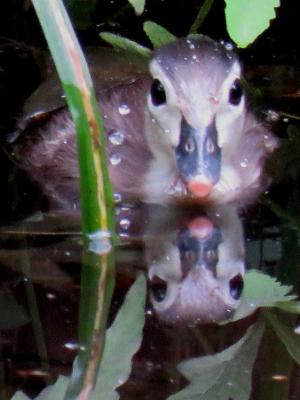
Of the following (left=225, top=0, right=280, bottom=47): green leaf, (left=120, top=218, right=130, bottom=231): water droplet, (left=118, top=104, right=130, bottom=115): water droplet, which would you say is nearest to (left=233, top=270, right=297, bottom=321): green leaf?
(left=120, top=218, right=130, bottom=231): water droplet

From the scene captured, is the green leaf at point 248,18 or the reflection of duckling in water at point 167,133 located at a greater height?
the green leaf at point 248,18

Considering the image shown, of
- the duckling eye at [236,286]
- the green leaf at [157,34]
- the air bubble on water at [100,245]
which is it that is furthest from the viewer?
the green leaf at [157,34]

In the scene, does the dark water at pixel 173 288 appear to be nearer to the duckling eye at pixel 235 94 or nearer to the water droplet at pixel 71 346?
the water droplet at pixel 71 346

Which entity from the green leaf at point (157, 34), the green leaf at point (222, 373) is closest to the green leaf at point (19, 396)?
the green leaf at point (222, 373)

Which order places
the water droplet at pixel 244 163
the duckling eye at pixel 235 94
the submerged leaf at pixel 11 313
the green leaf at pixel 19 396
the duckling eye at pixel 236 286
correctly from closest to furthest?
the green leaf at pixel 19 396
the submerged leaf at pixel 11 313
the duckling eye at pixel 236 286
the duckling eye at pixel 235 94
the water droplet at pixel 244 163

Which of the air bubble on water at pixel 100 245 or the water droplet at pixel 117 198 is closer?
the air bubble on water at pixel 100 245

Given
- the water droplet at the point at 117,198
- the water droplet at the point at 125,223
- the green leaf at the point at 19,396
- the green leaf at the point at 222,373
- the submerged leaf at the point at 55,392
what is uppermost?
the green leaf at the point at 19,396
